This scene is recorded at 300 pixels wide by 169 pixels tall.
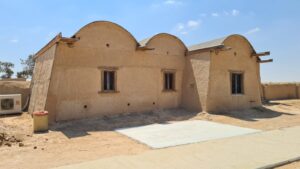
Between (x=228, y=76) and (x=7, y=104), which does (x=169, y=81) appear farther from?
(x=7, y=104)

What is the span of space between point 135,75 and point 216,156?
326 inches

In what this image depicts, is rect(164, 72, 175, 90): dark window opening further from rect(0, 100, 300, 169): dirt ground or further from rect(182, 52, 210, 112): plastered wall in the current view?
rect(0, 100, 300, 169): dirt ground

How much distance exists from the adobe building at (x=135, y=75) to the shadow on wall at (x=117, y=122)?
0.54 metres

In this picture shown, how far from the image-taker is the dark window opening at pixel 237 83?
584 inches

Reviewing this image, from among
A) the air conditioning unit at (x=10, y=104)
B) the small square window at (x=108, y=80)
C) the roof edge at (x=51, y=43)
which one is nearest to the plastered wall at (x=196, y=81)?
the small square window at (x=108, y=80)

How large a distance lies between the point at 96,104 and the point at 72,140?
4094 millimetres

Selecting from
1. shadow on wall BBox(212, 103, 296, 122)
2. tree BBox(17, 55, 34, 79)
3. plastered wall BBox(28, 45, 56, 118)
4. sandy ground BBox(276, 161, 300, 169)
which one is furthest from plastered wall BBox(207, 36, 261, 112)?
tree BBox(17, 55, 34, 79)

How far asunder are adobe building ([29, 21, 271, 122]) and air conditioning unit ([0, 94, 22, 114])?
84 cm

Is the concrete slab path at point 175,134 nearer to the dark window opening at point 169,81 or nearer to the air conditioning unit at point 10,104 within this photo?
the dark window opening at point 169,81

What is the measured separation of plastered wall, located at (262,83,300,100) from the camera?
2397 centimetres

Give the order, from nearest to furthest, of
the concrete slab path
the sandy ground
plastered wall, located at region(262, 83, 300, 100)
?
the sandy ground → the concrete slab path → plastered wall, located at region(262, 83, 300, 100)

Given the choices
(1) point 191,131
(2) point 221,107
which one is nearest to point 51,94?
(1) point 191,131

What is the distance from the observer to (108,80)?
12570 mm

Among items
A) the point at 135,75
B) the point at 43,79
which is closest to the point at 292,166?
the point at 135,75
